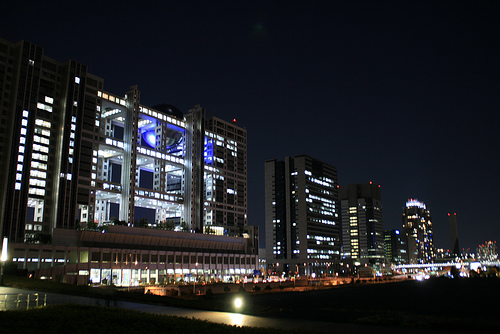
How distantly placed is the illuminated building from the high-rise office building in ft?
0.92

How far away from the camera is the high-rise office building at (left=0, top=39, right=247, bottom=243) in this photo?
118 meters

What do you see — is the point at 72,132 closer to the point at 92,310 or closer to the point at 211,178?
the point at 211,178

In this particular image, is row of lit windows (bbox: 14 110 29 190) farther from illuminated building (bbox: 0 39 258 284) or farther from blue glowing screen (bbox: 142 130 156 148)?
blue glowing screen (bbox: 142 130 156 148)

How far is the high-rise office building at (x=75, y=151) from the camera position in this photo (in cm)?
11756

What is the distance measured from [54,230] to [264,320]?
100m

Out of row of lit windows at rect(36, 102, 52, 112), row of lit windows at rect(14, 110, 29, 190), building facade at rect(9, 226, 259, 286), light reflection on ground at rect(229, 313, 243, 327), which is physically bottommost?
light reflection on ground at rect(229, 313, 243, 327)

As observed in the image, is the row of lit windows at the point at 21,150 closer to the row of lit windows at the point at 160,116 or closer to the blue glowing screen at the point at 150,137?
the row of lit windows at the point at 160,116

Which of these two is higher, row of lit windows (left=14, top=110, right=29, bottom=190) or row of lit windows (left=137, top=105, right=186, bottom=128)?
row of lit windows (left=137, top=105, right=186, bottom=128)

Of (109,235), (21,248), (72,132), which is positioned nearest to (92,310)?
(21,248)

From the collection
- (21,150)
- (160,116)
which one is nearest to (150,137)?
(160,116)

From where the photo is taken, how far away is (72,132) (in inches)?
5084

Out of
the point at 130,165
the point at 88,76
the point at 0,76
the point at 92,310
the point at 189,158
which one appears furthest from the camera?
the point at 189,158

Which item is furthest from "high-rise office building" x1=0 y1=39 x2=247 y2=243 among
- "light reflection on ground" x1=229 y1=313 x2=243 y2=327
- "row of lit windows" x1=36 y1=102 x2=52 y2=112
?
"light reflection on ground" x1=229 y1=313 x2=243 y2=327


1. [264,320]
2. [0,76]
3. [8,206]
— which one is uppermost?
[0,76]
